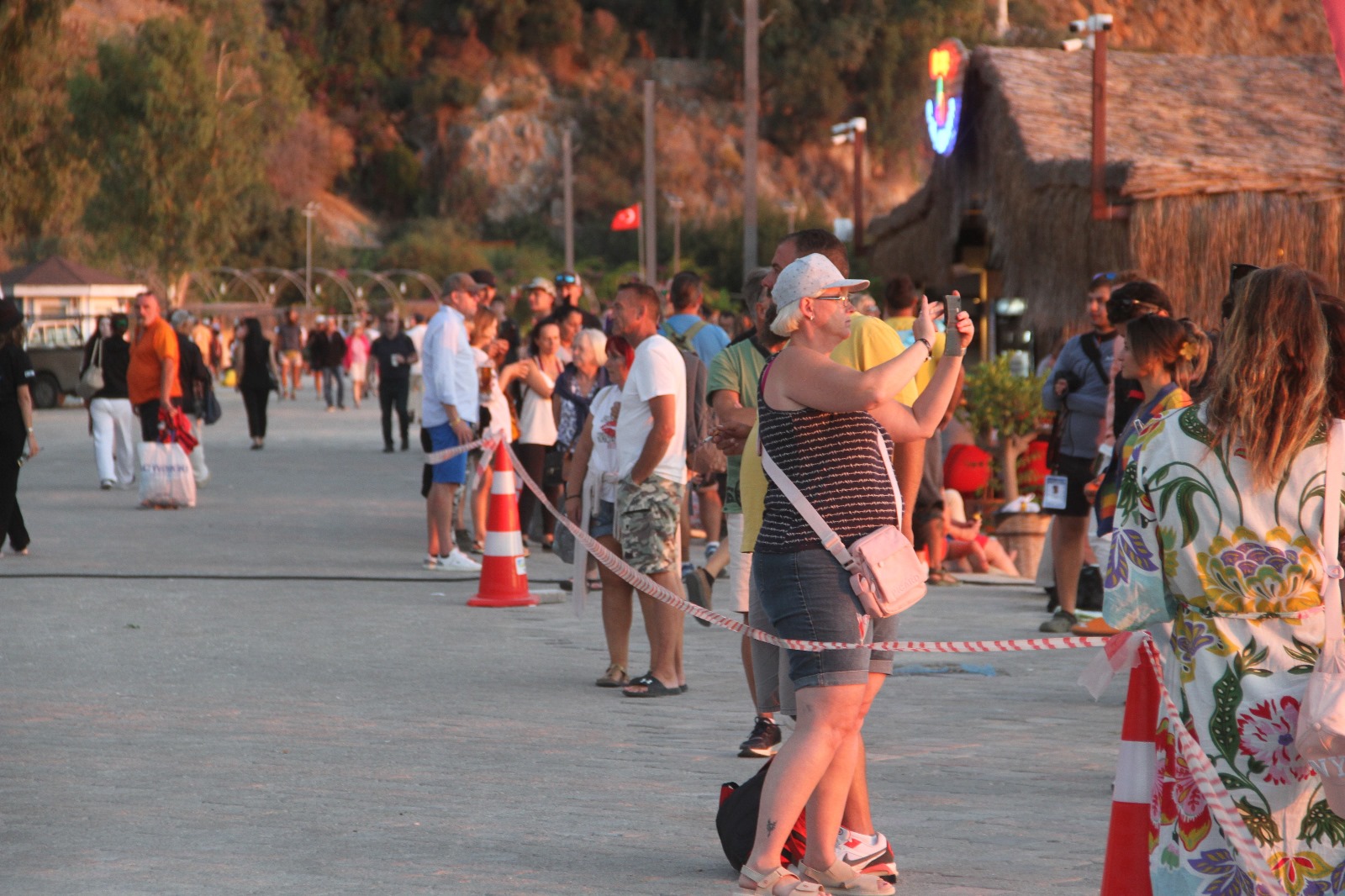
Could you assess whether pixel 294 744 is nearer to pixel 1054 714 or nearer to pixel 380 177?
pixel 1054 714

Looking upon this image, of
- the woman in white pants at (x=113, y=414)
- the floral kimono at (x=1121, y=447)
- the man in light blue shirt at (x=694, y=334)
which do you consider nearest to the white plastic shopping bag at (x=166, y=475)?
the woman in white pants at (x=113, y=414)

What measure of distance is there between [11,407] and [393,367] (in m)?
9.71

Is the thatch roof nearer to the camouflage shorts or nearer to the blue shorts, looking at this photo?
the blue shorts

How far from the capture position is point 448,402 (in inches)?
452

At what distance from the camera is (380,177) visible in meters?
95.2

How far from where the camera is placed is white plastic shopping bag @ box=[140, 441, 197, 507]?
15.9 metres

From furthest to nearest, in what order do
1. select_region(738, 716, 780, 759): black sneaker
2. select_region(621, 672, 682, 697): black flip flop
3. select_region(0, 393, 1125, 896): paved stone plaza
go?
select_region(621, 672, 682, 697): black flip flop → select_region(738, 716, 780, 759): black sneaker → select_region(0, 393, 1125, 896): paved stone plaza

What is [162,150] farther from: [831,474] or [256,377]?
[831,474]

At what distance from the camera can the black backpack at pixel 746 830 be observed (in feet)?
16.1

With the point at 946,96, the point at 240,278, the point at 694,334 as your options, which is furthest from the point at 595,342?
the point at 240,278

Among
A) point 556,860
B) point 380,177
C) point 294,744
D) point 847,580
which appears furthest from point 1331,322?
point 380,177

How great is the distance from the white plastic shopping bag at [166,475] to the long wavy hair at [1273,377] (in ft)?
45.1

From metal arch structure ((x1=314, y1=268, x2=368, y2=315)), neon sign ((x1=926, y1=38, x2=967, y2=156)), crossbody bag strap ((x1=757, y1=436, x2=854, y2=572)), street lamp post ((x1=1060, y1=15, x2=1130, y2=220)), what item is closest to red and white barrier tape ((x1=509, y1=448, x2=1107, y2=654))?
crossbody bag strap ((x1=757, y1=436, x2=854, y2=572))

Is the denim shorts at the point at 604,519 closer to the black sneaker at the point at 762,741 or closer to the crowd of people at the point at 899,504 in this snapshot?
the crowd of people at the point at 899,504
